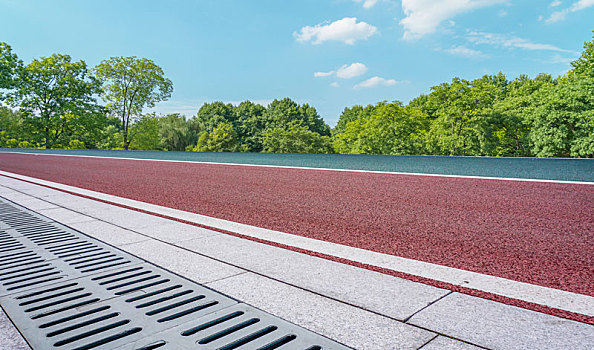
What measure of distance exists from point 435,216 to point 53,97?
2711 inches

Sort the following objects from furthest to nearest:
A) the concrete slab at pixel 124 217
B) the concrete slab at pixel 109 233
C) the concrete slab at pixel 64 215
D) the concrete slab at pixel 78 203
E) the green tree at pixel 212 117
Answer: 1. the green tree at pixel 212 117
2. the concrete slab at pixel 78 203
3. the concrete slab at pixel 64 215
4. the concrete slab at pixel 124 217
5. the concrete slab at pixel 109 233

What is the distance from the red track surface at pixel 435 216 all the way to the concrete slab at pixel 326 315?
64.5 inches

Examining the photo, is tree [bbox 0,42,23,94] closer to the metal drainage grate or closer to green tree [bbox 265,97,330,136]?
green tree [bbox 265,97,330,136]

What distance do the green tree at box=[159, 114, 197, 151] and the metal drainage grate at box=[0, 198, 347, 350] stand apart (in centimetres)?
7350

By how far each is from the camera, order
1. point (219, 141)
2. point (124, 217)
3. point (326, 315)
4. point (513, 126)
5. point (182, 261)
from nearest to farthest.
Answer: point (326, 315) < point (182, 261) < point (124, 217) < point (513, 126) < point (219, 141)

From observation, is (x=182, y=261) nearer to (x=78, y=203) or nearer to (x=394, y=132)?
(x=78, y=203)

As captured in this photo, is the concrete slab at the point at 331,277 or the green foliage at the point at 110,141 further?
the green foliage at the point at 110,141

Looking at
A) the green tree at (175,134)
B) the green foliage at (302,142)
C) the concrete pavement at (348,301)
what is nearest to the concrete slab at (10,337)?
the concrete pavement at (348,301)

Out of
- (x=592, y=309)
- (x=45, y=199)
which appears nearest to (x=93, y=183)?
(x=45, y=199)

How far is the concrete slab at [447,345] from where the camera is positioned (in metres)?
2.12

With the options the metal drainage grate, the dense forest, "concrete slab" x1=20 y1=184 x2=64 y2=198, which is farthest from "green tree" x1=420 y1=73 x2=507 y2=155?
the metal drainage grate

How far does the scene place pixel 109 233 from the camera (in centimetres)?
498

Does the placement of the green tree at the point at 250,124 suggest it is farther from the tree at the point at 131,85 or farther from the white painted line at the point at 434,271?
the white painted line at the point at 434,271

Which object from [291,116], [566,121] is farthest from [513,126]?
[291,116]
